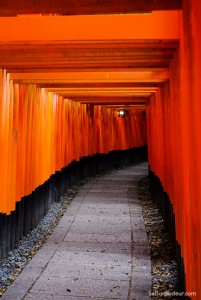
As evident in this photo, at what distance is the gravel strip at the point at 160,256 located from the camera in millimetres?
5059

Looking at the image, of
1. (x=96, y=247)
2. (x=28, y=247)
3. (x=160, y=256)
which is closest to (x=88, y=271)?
(x=96, y=247)

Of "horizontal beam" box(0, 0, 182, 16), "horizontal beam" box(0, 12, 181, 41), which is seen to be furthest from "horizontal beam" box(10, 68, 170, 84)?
"horizontal beam" box(0, 0, 182, 16)

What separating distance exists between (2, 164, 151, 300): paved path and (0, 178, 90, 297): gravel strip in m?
0.15

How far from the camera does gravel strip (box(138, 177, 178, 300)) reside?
506 centimetres

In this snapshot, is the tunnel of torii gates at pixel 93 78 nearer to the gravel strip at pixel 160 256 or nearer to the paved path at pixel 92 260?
the gravel strip at pixel 160 256

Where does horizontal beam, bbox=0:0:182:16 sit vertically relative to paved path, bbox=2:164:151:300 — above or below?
above

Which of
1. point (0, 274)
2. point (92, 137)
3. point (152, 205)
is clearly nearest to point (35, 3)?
point (0, 274)

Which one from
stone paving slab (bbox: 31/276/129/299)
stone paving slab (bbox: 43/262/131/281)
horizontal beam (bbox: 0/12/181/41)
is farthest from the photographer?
stone paving slab (bbox: 43/262/131/281)

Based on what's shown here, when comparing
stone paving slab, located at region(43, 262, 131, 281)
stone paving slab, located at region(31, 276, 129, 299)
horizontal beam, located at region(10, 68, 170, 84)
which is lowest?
stone paving slab, located at region(31, 276, 129, 299)

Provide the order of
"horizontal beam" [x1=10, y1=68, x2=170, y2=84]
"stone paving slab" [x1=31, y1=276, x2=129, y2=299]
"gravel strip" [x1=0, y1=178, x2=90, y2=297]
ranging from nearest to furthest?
"stone paving slab" [x1=31, y1=276, x2=129, y2=299], "gravel strip" [x1=0, y1=178, x2=90, y2=297], "horizontal beam" [x1=10, y1=68, x2=170, y2=84]

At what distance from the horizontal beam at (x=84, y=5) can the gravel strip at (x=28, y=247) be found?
3.69 meters

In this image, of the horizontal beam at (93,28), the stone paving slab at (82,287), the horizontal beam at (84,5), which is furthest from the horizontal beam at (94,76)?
the stone paving slab at (82,287)

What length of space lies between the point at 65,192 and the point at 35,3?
31.8 feet

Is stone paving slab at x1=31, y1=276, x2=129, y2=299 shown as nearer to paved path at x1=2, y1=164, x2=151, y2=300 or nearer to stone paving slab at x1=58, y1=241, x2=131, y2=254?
paved path at x1=2, y1=164, x2=151, y2=300
